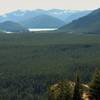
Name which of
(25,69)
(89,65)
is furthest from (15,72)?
(89,65)

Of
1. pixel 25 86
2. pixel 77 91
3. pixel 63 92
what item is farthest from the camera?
pixel 25 86

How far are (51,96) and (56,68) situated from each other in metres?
138

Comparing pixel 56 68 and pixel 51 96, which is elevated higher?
pixel 51 96

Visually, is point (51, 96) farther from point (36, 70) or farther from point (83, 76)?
point (36, 70)

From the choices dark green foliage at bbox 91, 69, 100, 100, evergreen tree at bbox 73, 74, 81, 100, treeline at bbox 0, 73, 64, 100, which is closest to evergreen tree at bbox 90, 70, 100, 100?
dark green foliage at bbox 91, 69, 100, 100

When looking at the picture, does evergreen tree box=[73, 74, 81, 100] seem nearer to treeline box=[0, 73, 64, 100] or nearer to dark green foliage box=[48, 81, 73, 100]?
dark green foliage box=[48, 81, 73, 100]

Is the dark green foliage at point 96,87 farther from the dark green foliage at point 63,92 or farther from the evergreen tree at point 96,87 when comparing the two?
the dark green foliage at point 63,92

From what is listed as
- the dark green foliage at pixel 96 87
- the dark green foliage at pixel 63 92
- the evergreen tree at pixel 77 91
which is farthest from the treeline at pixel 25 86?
the evergreen tree at pixel 77 91

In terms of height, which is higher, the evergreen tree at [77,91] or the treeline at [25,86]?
the evergreen tree at [77,91]

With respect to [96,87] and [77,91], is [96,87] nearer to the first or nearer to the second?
[96,87]

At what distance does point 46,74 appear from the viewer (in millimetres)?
176125

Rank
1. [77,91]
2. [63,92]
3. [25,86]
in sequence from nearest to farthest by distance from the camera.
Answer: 1. [77,91]
2. [63,92]
3. [25,86]

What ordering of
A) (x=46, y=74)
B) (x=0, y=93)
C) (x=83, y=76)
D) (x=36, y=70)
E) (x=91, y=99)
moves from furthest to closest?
(x=36, y=70)
(x=46, y=74)
(x=83, y=76)
(x=0, y=93)
(x=91, y=99)

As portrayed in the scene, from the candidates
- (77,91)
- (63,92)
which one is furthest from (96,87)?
(77,91)
